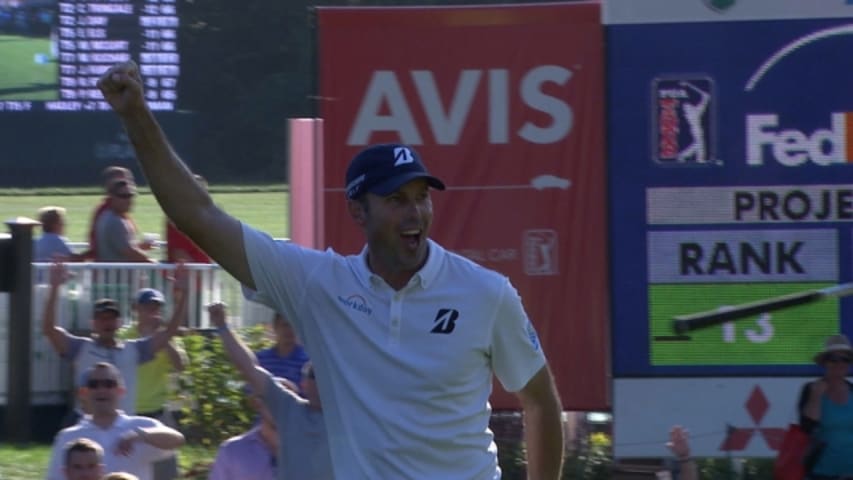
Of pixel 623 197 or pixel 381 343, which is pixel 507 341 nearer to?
pixel 381 343

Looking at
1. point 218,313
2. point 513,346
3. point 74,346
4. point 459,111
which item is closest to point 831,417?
point 459,111

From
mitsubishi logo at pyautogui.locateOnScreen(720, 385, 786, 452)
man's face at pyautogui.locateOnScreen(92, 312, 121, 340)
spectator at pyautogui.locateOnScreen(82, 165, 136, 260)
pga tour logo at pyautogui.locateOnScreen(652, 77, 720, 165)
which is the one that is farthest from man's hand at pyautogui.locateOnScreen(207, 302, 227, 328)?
spectator at pyautogui.locateOnScreen(82, 165, 136, 260)

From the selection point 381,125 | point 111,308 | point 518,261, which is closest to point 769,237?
point 518,261

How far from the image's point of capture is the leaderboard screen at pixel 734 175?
360 inches

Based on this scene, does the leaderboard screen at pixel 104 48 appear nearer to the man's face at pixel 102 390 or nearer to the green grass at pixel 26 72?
the green grass at pixel 26 72

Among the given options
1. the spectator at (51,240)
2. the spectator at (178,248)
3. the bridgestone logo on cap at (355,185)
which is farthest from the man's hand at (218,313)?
the spectator at (178,248)

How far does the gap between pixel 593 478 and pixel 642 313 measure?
1.01 m

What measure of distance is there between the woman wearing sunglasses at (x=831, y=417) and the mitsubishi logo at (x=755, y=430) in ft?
1.62

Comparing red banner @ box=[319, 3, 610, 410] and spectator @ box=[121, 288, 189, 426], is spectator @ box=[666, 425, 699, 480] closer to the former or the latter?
red banner @ box=[319, 3, 610, 410]

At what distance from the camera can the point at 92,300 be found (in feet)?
38.4

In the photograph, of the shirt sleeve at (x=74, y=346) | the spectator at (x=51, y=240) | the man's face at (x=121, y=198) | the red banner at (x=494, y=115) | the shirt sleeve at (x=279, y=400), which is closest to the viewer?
the shirt sleeve at (x=279, y=400)

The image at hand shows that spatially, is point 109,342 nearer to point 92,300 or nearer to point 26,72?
point 92,300

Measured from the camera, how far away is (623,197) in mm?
9234

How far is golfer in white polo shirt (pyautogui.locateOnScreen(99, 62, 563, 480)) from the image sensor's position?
3979 millimetres
